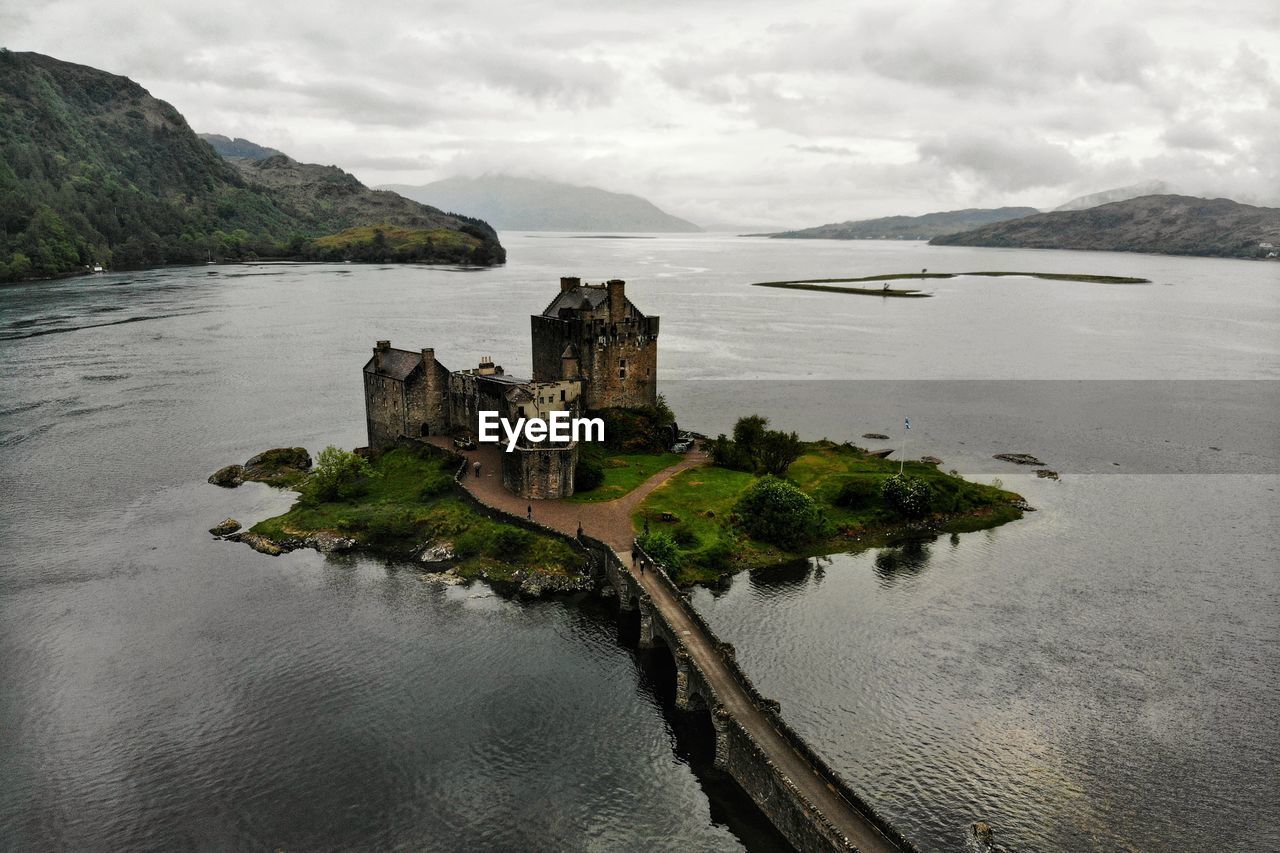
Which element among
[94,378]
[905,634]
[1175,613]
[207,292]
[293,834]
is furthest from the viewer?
[207,292]

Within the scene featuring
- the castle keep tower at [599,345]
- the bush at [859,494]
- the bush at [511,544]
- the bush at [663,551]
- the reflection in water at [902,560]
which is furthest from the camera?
the castle keep tower at [599,345]

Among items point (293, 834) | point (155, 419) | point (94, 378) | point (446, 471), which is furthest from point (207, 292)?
point (293, 834)

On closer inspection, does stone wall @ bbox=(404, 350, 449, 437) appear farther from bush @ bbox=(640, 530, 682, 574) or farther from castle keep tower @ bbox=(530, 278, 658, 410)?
bush @ bbox=(640, 530, 682, 574)

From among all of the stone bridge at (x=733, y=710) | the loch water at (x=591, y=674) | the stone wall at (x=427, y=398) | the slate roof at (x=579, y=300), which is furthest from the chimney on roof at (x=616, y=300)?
the loch water at (x=591, y=674)

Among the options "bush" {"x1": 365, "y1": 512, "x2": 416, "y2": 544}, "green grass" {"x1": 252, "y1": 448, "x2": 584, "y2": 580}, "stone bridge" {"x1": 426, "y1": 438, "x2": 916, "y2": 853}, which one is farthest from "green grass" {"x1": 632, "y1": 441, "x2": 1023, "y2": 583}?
"bush" {"x1": 365, "y1": 512, "x2": 416, "y2": 544}

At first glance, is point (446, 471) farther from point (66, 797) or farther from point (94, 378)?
point (94, 378)

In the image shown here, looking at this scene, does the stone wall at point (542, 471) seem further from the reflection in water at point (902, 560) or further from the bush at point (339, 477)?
the reflection in water at point (902, 560)
